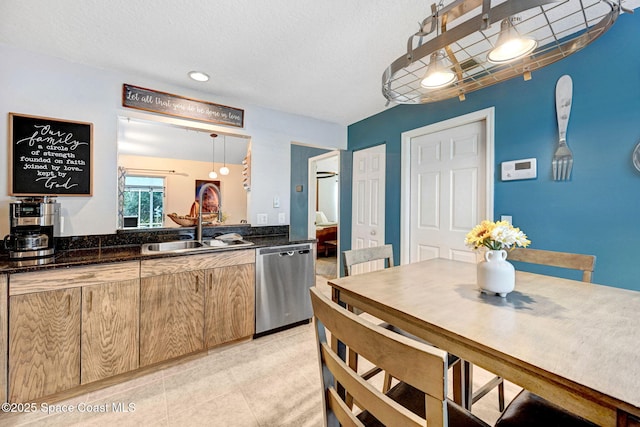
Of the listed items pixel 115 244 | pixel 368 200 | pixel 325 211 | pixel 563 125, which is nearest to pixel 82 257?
pixel 115 244

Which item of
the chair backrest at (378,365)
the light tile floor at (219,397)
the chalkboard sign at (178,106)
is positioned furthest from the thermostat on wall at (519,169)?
the chalkboard sign at (178,106)

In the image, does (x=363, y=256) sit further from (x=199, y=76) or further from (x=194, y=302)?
(x=199, y=76)

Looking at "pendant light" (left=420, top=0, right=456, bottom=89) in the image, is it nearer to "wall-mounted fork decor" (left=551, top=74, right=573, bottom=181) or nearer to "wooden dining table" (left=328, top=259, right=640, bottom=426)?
"wooden dining table" (left=328, top=259, right=640, bottom=426)

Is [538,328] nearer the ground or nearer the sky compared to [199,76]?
nearer the ground

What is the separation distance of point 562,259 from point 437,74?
1259 mm

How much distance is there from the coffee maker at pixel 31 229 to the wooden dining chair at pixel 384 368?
6.65 feet

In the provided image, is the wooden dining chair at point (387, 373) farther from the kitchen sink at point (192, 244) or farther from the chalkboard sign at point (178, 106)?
the chalkboard sign at point (178, 106)

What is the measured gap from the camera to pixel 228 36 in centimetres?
180

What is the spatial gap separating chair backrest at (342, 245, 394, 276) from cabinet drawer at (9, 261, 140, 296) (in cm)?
145

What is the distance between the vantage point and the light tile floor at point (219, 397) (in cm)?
149

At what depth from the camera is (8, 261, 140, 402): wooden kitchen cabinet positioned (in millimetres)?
1485

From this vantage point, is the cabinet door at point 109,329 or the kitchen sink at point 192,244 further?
the kitchen sink at point 192,244

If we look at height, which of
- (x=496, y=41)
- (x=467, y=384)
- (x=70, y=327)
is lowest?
(x=467, y=384)

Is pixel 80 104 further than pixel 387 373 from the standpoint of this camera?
Yes
